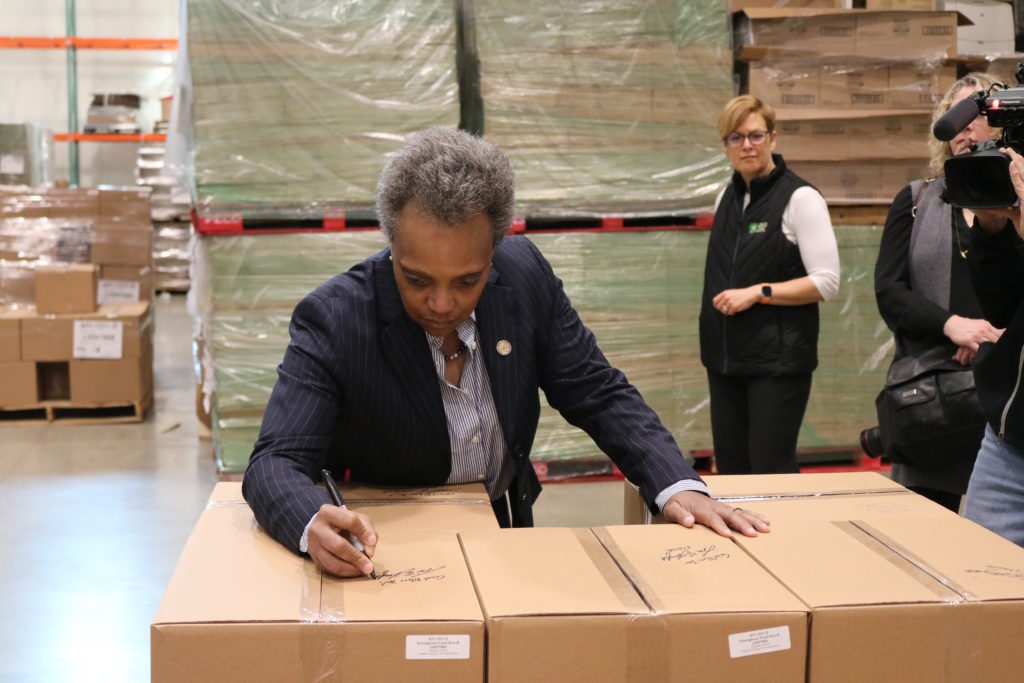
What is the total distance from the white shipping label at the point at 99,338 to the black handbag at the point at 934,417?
493 centimetres

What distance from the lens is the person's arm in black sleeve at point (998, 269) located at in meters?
2.08

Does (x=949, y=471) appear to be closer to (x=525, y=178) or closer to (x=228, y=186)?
(x=525, y=178)

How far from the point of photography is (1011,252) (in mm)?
2084

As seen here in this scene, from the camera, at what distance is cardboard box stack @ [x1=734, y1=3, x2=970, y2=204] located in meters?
5.39

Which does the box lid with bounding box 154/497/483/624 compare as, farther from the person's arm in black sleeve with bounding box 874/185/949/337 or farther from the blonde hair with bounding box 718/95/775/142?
the blonde hair with bounding box 718/95/775/142

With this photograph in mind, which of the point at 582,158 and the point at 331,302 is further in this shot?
the point at 582,158

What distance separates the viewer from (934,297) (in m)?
3.21

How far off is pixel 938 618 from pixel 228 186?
4221 mm

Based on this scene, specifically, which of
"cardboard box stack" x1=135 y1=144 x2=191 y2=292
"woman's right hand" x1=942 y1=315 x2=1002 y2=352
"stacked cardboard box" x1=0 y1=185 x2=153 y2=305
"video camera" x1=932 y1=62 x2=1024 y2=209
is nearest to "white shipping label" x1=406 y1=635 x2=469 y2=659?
"video camera" x1=932 y1=62 x2=1024 y2=209

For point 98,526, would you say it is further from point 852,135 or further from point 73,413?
point 852,135

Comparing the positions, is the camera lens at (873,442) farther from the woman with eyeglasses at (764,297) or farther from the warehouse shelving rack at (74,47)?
the warehouse shelving rack at (74,47)

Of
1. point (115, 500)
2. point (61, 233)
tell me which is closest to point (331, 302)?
point (115, 500)

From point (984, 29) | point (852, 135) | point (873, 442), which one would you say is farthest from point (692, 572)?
point (984, 29)

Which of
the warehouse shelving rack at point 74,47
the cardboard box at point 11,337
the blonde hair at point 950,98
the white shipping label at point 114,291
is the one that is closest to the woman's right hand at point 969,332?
the blonde hair at point 950,98
